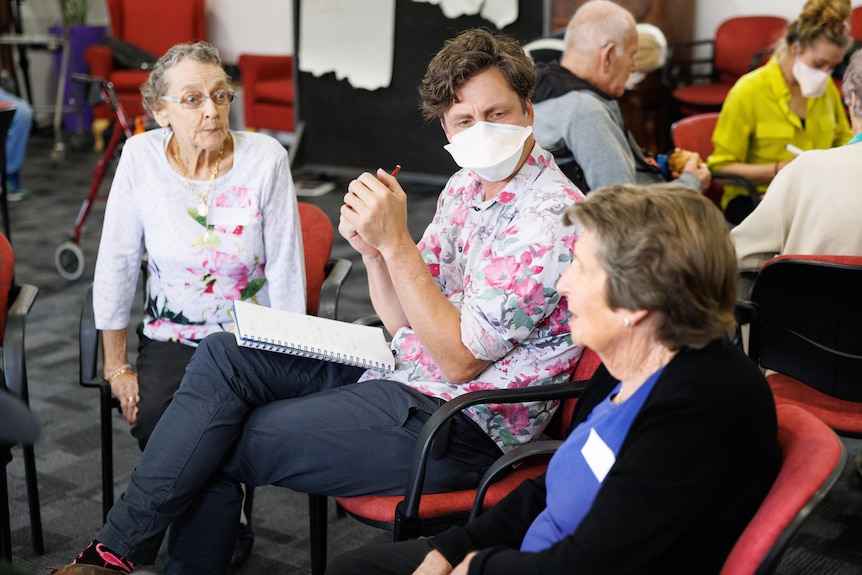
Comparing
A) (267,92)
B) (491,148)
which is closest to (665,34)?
(267,92)

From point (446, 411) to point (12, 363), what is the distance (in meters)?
1.04

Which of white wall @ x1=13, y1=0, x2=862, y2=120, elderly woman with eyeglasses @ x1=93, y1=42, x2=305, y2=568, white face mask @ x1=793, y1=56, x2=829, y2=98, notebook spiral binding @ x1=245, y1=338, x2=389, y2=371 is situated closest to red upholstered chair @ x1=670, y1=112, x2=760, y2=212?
white face mask @ x1=793, y1=56, x2=829, y2=98

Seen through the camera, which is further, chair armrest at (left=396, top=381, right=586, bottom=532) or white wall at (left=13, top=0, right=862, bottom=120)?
white wall at (left=13, top=0, right=862, bottom=120)

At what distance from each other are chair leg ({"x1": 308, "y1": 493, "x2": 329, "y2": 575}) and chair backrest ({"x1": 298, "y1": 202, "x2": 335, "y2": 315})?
60 centimetres

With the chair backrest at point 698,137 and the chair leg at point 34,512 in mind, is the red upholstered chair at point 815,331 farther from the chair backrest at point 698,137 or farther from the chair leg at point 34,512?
the chair leg at point 34,512

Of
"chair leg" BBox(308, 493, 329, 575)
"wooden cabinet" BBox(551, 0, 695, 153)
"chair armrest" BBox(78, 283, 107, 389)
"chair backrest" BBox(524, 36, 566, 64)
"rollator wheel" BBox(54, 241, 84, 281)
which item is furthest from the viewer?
"wooden cabinet" BBox(551, 0, 695, 153)

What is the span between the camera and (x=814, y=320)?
6.82ft

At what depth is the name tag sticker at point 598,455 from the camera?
128cm

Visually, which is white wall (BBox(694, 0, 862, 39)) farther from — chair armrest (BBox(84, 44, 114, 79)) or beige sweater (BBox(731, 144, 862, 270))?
chair armrest (BBox(84, 44, 114, 79))

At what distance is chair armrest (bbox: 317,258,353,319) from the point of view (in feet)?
7.73

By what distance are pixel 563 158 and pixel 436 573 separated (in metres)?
1.93

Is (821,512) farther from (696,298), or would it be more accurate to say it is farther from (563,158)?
(696,298)

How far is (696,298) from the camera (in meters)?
1.20

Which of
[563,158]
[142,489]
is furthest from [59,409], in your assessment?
[563,158]
